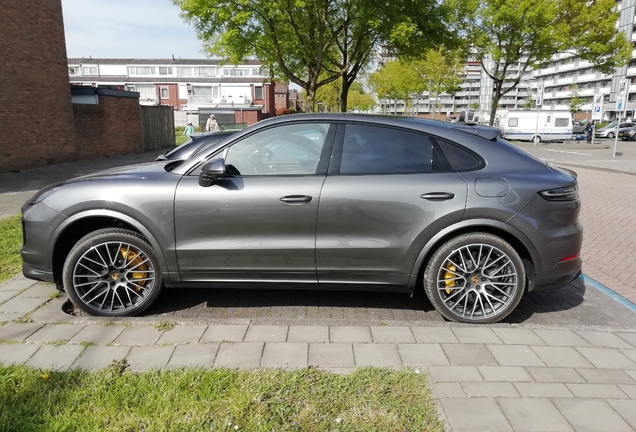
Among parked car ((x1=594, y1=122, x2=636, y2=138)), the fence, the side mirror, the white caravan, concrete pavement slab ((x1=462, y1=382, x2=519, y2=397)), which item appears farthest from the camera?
parked car ((x1=594, y1=122, x2=636, y2=138))

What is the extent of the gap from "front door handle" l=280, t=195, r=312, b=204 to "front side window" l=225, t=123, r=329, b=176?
0.23m

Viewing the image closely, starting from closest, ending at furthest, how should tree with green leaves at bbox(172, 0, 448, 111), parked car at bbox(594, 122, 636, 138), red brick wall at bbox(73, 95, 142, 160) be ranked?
red brick wall at bbox(73, 95, 142, 160)
tree with green leaves at bbox(172, 0, 448, 111)
parked car at bbox(594, 122, 636, 138)

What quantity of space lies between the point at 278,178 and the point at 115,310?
172cm

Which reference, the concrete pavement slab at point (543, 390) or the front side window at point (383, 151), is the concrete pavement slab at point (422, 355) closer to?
the concrete pavement slab at point (543, 390)

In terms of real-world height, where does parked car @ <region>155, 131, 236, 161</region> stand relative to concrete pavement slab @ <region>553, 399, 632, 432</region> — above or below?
above

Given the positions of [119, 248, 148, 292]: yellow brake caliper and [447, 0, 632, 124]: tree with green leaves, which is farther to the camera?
[447, 0, 632, 124]: tree with green leaves

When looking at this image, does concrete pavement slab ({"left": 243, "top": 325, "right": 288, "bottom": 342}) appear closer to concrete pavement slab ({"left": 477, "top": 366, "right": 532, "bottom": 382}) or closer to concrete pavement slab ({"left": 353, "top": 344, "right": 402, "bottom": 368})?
concrete pavement slab ({"left": 353, "top": 344, "right": 402, "bottom": 368})

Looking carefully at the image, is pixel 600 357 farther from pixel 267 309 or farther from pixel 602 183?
pixel 602 183

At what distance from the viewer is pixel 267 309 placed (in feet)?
13.1

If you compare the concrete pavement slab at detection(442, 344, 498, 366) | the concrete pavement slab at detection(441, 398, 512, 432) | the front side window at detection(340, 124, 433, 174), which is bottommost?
the concrete pavement slab at detection(442, 344, 498, 366)

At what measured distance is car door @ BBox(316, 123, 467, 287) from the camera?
139 inches

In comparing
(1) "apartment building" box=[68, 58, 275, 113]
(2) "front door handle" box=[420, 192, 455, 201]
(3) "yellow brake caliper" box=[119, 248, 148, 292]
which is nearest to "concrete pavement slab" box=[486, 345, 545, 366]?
(2) "front door handle" box=[420, 192, 455, 201]

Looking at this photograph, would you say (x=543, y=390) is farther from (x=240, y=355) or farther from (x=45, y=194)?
(x=45, y=194)

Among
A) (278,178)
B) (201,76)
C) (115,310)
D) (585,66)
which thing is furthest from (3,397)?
(585,66)
